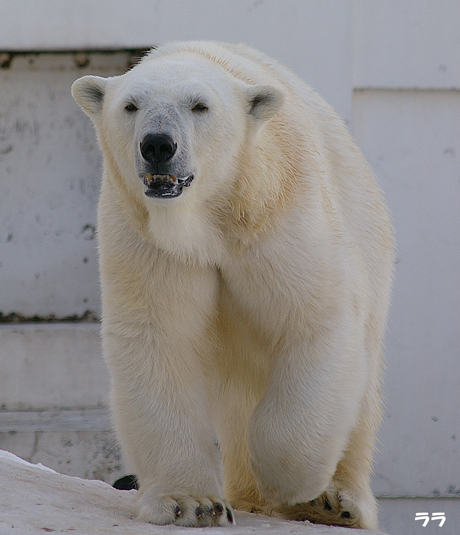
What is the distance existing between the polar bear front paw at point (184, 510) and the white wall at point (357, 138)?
2348 millimetres

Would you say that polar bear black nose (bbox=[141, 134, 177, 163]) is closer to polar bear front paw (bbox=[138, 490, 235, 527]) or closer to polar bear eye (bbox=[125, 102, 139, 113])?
polar bear eye (bbox=[125, 102, 139, 113])

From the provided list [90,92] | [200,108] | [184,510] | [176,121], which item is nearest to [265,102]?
[200,108]

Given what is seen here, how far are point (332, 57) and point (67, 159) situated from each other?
160 centimetres

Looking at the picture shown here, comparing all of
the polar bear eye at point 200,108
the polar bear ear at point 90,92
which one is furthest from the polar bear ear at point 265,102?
the polar bear ear at point 90,92

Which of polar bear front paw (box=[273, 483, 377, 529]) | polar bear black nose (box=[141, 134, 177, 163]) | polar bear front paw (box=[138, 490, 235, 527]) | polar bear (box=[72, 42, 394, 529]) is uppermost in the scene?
polar bear black nose (box=[141, 134, 177, 163])

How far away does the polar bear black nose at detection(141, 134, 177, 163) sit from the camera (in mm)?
2066

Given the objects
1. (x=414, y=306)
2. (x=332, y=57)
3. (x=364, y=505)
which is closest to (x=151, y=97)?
(x=364, y=505)

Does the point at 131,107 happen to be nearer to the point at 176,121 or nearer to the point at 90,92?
the point at 176,121

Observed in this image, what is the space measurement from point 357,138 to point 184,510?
2.86 meters

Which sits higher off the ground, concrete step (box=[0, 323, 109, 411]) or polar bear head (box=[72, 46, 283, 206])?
polar bear head (box=[72, 46, 283, 206])

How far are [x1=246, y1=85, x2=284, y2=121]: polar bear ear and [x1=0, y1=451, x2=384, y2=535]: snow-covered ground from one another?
3.65 ft

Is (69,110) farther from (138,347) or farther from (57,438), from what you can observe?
(138,347)

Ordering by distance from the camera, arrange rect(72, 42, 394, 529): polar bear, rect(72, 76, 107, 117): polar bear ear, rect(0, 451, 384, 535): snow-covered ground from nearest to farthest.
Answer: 1. rect(0, 451, 384, 535): snow-covered ground
2. rect(72, 42, 394, 529): polar bear
3. rect(72, 76, 107, 117): polar bear ear

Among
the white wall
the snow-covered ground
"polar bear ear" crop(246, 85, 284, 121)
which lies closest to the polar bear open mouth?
"polar bear ear" crop(246, 85, 284, 121)
